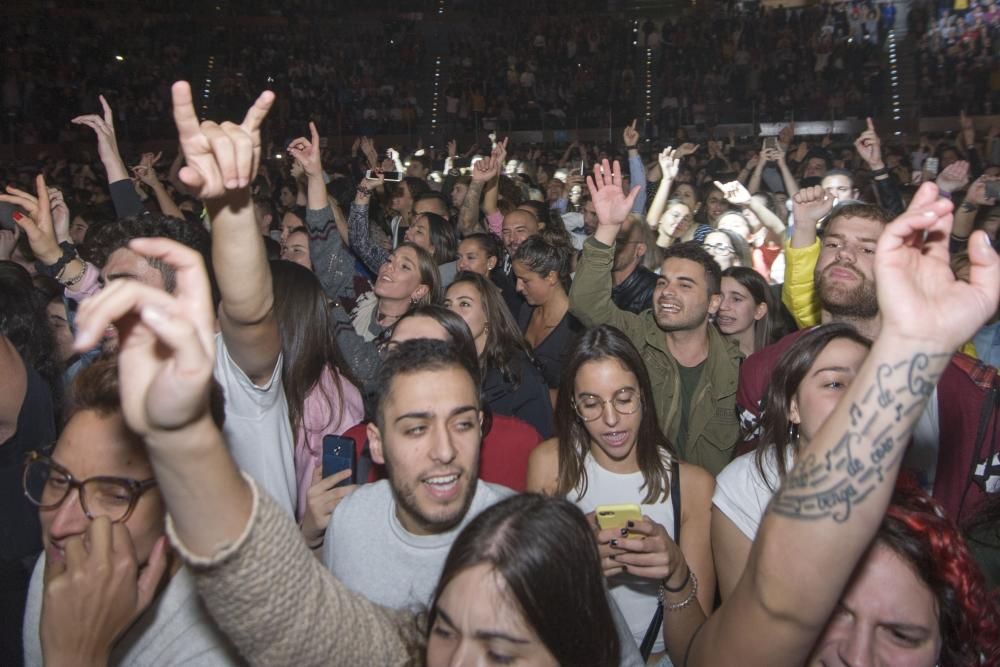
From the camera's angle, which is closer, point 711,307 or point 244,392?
point 244,392

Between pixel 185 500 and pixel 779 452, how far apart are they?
5.45 ft

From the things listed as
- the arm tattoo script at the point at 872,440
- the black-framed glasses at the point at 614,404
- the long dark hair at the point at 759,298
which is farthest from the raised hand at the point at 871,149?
the arm tattoo script at the point at 872,440

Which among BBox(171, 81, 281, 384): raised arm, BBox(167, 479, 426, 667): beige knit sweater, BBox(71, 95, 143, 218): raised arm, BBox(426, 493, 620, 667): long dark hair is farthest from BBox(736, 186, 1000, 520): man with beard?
BBox(71, 95, 143, 218): raised arm

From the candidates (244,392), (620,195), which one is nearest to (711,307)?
(620,195)

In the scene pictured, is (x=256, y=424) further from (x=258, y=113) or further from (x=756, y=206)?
(x=756, y=206)

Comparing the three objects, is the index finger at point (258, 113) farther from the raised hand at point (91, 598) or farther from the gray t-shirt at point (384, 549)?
the gray t-shirt at point (384, 549)

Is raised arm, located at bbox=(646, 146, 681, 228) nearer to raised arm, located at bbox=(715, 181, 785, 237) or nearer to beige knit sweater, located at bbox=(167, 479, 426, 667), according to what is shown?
raised arm, located at bbox=(715, 181, 785, 237)

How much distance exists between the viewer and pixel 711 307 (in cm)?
340

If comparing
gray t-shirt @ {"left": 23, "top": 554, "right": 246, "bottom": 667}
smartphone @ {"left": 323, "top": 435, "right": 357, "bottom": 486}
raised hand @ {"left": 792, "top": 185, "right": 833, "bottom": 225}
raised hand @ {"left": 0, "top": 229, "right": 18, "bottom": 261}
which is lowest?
gray t-shirt @ {"left": 23, "top": 554, "right": 246, "bottom": 667}

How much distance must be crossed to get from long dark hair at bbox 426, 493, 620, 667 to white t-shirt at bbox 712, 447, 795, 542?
75 centimetres

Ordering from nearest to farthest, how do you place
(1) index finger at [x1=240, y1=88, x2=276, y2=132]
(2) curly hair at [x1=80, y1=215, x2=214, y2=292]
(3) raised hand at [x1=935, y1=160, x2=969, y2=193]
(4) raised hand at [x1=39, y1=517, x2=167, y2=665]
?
(4) raised hand at [x1=39, y1=517, x2=167, y2=665], (1) index finger at [x1=240, y1=88, x2=276, y2=132], (2) curly hair at [x1=80, y1=215, x2=214, y2=292], (3) raised hand at [x1=935, y1=160, x2=969, y2=193]

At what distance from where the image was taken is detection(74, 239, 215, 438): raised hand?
0.99m

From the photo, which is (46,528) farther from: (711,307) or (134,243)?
(711,307)

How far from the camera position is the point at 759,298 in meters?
3.86
